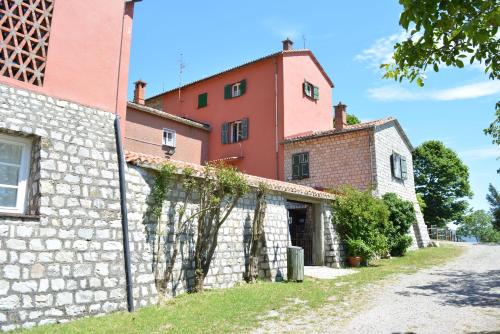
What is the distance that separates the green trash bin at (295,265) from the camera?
1088 cm

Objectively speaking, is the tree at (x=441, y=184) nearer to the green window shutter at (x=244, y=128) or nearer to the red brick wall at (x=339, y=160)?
the red brick wall at (x=339, y=160)

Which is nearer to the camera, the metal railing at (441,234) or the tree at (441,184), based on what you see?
the metal railing at (441,234)

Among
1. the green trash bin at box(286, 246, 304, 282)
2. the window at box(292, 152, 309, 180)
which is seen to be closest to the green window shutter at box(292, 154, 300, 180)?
the window at box(292, 152, 309, 180)

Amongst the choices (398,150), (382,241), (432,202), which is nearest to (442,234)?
(432,202)

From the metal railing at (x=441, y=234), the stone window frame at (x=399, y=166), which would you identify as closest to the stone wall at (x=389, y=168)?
the stone window frame at (x=399, y=166)

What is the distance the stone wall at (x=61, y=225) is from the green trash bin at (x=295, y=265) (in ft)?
16.8

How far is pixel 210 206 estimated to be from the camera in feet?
31.2

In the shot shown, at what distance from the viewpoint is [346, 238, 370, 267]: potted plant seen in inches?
560

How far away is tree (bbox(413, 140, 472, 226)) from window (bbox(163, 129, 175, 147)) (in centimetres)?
2484

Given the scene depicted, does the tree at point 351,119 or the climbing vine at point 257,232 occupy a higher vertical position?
the tree at point 351,119

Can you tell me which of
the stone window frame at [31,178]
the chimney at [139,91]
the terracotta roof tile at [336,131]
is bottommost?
the stone window frame at [31,178]

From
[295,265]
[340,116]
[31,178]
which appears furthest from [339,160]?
[31,178]

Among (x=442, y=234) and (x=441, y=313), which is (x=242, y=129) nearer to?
(x=441, y=313)

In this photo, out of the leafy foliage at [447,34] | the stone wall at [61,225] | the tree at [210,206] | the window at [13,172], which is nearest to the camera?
the leafy foliage at [447,34]
